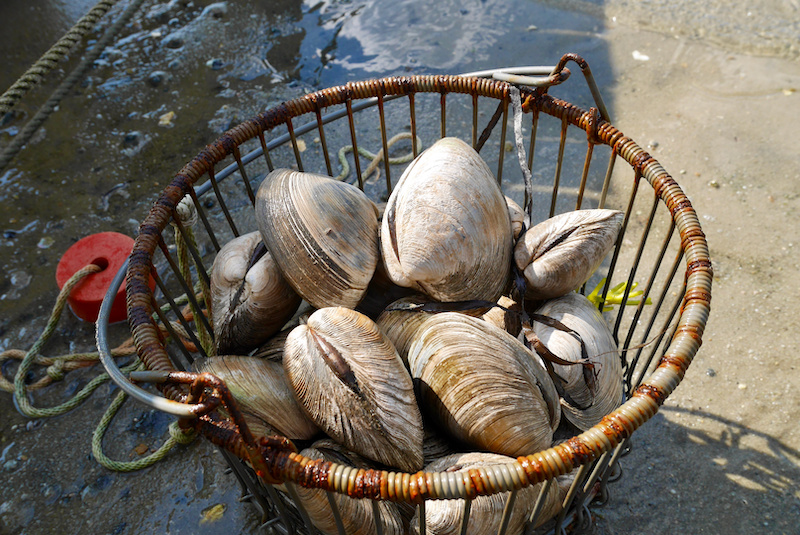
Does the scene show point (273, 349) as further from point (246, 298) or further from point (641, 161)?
point (641, 161)

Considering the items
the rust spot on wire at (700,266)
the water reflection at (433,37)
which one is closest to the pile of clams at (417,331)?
the rust spot on wire at (700,266)

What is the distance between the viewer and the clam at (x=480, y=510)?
3.00ft

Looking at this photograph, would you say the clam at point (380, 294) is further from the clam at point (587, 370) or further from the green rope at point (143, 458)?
the green rope at point (143, 458)

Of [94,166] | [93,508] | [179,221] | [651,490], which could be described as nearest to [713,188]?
[651,490]

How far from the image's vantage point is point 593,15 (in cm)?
287

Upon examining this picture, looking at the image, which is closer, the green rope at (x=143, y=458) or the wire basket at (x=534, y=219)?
the wire basket at (x=534, y=219)

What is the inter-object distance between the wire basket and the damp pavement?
0.19 metres

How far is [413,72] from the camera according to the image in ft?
8.61

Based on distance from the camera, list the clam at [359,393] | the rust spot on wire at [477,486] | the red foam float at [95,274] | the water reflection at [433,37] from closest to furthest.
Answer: the rust spot on wire at [477,486] < the clam at [359,393] < the red foam float at [95,274] < the water reflection at [433,37]

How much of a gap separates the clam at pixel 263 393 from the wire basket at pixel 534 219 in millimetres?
82

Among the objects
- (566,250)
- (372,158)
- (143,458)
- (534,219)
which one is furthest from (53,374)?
(534,219)

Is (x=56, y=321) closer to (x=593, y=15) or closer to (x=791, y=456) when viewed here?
(x=791, y=456)

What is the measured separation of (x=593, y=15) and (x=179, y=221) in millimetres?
2474

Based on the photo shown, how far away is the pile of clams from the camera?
38.9 inches
